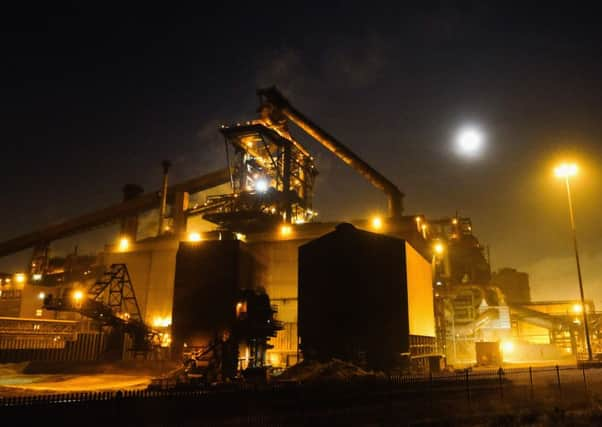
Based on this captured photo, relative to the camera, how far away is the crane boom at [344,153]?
54625 millimetres

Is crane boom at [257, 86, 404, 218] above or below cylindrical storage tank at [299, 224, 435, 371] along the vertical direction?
above

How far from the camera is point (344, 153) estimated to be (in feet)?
189

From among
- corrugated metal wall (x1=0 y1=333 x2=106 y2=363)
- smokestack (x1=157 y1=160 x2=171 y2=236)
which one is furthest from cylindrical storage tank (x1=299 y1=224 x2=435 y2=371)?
smokestack (x1=157 y1=160 x2=171 y2=236)

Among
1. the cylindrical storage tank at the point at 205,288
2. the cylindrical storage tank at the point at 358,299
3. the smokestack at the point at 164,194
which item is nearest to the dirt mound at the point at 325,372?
the cylindrical storage tank at the point at 358,299

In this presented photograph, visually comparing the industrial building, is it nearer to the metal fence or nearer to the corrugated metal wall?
the corrugated metal wall

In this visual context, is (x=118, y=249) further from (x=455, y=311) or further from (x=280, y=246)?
(x=455, y=311)

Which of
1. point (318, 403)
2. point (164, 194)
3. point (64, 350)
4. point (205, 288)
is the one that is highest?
point (164, 194)

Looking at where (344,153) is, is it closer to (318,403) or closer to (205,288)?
(205,288)

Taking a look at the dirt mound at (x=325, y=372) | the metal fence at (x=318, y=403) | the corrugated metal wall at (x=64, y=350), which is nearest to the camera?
the metal fence at (x=318, y=403)

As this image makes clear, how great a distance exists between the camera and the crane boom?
179ft

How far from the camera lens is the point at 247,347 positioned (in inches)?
1314

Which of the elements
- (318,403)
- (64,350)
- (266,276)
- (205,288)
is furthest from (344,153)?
(318,403)

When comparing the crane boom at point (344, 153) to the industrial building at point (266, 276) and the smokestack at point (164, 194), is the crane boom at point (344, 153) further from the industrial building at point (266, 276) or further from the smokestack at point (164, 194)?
the smokestack at point (164, 194)

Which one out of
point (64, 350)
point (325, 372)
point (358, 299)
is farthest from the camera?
point (64, 350)
